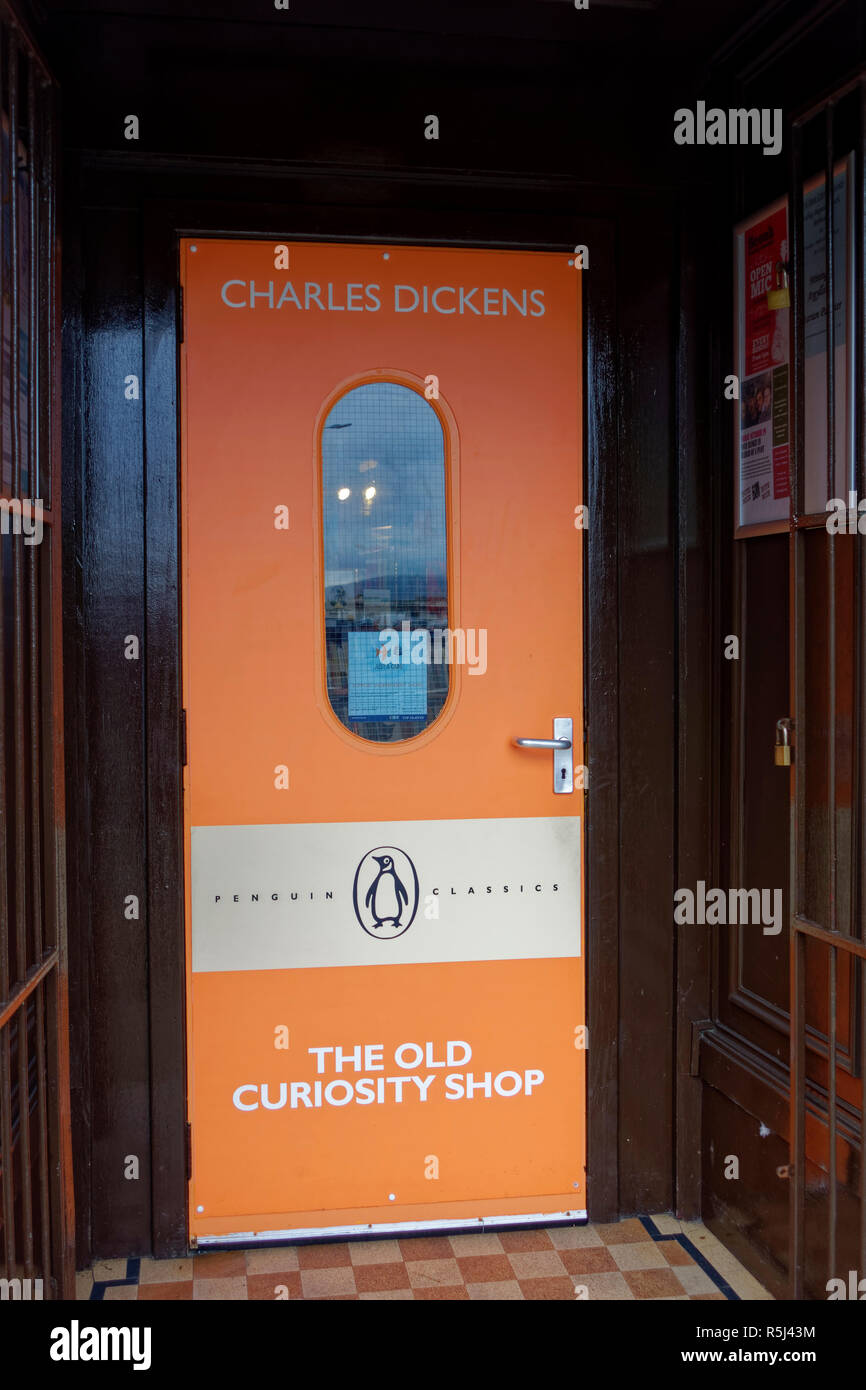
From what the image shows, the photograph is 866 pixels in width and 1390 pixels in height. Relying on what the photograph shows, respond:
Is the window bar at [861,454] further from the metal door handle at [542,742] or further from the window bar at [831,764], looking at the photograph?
the metal door handle at [542,742]

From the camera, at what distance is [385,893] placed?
9.38ft

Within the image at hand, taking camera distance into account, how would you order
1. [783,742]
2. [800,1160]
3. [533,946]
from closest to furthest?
[800,1160]
[783,742]
[533,946]

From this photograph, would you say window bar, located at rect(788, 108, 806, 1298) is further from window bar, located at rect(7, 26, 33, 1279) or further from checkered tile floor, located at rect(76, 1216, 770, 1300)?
window bar, located at rect(7, 26, 33, 1279)

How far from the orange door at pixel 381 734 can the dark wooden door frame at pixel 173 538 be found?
37mm

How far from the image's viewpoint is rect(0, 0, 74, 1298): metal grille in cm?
211

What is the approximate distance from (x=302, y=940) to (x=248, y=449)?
1.19 m

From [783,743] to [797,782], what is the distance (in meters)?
0.31

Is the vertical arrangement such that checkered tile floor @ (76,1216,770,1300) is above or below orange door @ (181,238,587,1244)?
below

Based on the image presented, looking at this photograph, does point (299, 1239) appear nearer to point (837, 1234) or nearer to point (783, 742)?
point (837, 1234)

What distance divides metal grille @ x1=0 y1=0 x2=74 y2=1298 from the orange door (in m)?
0.51

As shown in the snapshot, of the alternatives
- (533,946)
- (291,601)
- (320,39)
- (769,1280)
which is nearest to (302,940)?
(533,946)

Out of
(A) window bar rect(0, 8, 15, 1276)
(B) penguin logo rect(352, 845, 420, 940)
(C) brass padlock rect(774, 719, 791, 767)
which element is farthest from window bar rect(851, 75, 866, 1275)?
(A) window bar rect(0, 8, 15, 1276)

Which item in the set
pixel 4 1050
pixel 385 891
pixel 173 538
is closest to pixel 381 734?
pixel 385 891

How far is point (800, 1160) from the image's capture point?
7.39 feet
